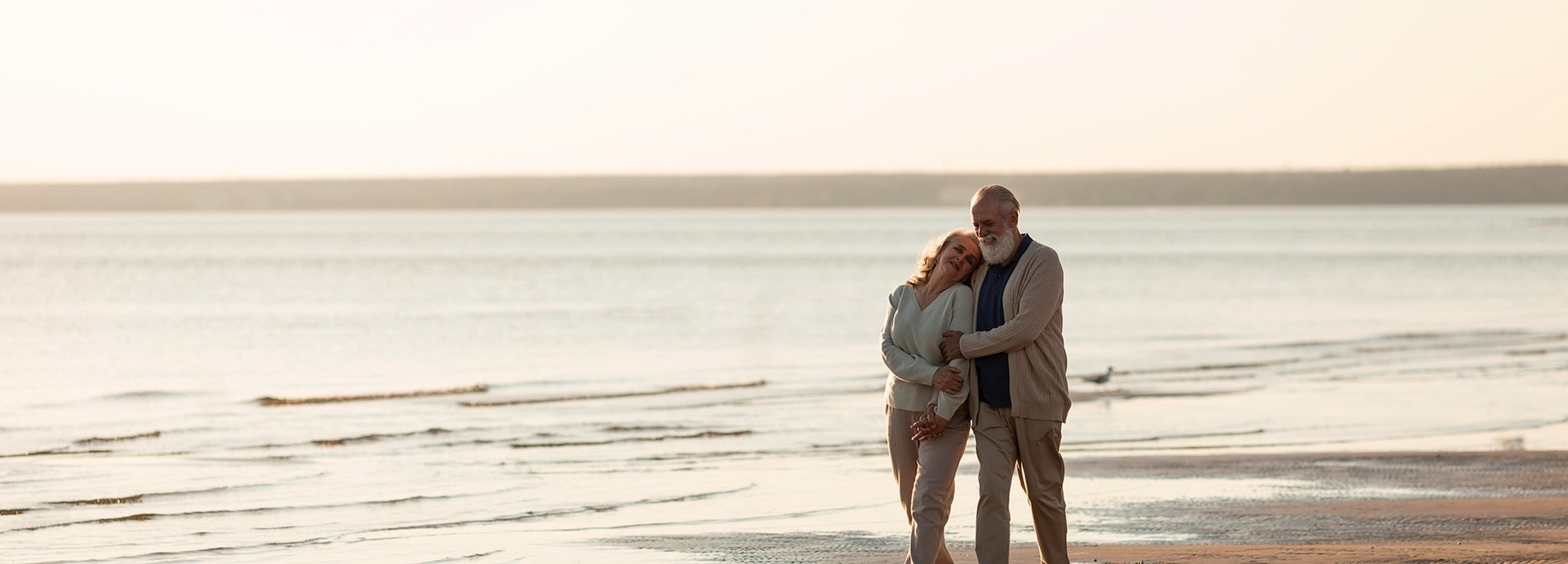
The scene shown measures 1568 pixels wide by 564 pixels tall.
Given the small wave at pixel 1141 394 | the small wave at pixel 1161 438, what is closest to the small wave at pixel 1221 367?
the small wave at pixel 1141 394

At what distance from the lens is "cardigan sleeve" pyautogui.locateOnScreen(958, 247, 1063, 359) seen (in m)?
6.36

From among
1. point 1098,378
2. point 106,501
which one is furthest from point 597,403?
point 106,501

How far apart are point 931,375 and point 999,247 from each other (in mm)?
547

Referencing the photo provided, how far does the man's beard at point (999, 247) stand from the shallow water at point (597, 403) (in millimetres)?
2888

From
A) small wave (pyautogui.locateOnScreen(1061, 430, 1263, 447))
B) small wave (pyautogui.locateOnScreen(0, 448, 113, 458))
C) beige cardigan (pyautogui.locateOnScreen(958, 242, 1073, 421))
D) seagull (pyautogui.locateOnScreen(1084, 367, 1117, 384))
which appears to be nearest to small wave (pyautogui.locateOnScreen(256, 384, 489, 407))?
small wave (pyautogui.locateOnScreen(0, 448, 113, 458))

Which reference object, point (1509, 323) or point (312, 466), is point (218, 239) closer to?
point (1509, 323)

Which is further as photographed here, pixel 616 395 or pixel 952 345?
pixel 616 395

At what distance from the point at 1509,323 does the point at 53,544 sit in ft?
96.7

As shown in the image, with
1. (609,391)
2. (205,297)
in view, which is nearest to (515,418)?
(609,391)

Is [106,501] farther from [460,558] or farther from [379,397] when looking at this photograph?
[379,397]

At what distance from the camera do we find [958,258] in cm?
657

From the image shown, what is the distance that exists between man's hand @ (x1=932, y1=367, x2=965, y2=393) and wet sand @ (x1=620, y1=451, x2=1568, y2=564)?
1964mm

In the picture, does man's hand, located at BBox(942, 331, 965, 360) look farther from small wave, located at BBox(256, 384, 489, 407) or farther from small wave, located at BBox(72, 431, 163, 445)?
small wave, located at BBox(256, 384, 489, 407)

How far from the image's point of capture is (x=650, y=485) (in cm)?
1148
